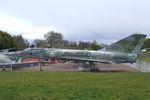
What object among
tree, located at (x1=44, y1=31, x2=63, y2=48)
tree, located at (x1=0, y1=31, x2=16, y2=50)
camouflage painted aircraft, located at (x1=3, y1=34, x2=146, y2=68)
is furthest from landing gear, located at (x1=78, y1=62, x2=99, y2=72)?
tree, located at (x1=44, y1=31, x2=63, y2=48)

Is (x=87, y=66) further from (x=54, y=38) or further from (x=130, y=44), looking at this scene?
(x=54, y=38)

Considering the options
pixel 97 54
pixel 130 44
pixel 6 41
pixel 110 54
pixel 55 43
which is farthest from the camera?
pixel 55 43

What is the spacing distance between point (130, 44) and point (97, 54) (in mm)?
4161

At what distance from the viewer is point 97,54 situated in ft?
160

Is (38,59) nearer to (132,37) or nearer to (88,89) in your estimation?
(132,37)

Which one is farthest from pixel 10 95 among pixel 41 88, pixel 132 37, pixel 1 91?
pixel 132 37

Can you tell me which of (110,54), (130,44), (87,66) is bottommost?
(87,66)

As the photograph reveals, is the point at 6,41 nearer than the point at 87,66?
No

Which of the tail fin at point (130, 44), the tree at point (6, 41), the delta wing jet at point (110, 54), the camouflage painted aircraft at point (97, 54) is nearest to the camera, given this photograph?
the camouflage painted aircraft at point (97, 54)

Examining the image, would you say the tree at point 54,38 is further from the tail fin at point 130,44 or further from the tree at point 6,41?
the tail fin at point 130,44

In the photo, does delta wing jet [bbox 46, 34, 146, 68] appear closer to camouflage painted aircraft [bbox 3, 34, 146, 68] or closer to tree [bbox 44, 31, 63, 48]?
camouflage painted aircraft [bbox 3, 34, 146, 68]

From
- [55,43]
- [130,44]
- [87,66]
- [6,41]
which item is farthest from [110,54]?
[55,43]

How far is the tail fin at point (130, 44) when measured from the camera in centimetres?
4878

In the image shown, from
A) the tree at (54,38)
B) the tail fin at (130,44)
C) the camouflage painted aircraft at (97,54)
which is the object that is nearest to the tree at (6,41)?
the tree at (54,38)
